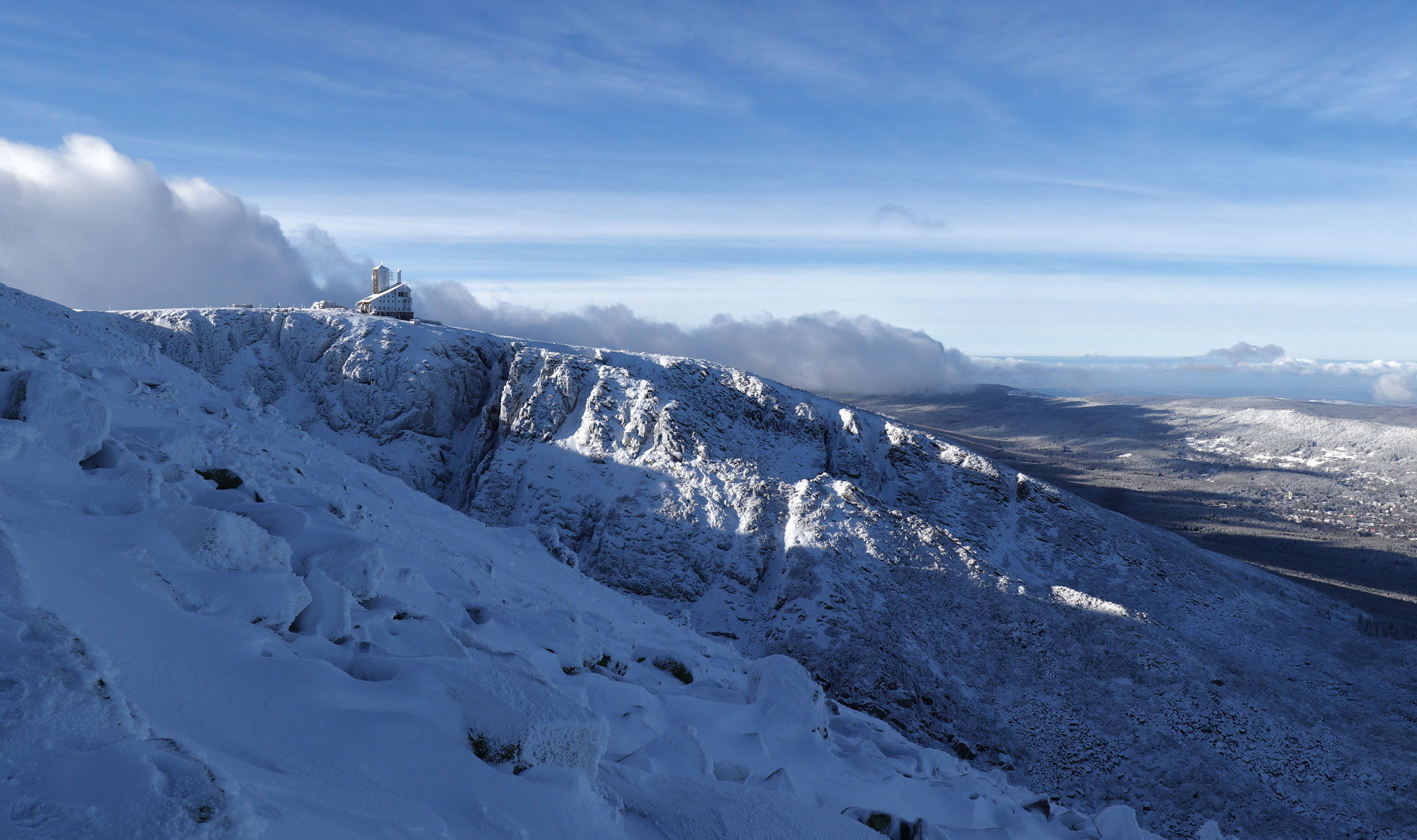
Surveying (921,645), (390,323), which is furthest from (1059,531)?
(390,323)

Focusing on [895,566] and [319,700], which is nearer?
[319,700]

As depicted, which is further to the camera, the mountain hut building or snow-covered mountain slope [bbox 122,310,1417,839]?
the mountain hut building

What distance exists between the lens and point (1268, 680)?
119 feet

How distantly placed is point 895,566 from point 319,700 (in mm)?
39726

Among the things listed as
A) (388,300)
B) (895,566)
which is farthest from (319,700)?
(388,300)

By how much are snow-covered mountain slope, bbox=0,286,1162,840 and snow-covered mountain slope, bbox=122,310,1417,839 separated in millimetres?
17556

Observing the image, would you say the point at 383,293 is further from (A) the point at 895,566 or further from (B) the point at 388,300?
(A) the point at 895,566

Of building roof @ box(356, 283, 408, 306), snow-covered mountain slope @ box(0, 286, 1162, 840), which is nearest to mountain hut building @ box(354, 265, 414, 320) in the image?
building roof @ box(356, 283, 408, 306)

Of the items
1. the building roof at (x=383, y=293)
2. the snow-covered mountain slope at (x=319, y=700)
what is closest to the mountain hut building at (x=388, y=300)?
the building roof at (x=383, y=293)

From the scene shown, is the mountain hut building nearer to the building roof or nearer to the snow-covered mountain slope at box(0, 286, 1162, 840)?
the building roof

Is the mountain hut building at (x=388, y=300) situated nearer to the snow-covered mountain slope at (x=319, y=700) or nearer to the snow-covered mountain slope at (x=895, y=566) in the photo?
the snow-covered mountain slope at (x=895, y=566)

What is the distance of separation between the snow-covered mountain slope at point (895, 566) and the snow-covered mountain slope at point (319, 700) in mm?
17556

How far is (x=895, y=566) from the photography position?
139 ft

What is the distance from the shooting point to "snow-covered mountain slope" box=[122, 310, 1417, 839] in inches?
1224
